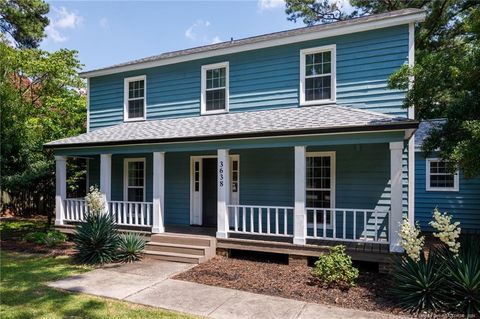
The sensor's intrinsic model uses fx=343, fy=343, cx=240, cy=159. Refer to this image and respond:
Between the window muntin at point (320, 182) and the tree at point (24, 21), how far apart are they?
67.1ft

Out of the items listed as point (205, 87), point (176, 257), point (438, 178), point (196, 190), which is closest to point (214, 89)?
point (205, 87)

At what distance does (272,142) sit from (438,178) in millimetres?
7201

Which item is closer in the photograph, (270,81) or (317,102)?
(317,102)

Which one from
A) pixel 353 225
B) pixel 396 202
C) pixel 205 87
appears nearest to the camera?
pixel 396 202

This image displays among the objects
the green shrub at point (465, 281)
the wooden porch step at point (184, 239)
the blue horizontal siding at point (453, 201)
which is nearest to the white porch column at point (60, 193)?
the wooden porch step at point (184, 239)

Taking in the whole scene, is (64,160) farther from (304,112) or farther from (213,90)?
(304,112)

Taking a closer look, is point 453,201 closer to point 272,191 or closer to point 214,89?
point 272,191

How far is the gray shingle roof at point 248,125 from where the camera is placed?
7539 mm

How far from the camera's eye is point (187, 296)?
6047 millimetres

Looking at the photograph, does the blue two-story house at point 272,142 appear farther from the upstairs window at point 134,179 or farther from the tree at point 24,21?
the tree at point 24,21

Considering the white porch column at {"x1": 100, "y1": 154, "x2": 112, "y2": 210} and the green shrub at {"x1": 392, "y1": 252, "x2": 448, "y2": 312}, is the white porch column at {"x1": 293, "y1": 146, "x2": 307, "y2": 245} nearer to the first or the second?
the green shrub at {"x1": 392, "y1": 252, "x2": 448, "y2": 312}

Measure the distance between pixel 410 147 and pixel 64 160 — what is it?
10.6m

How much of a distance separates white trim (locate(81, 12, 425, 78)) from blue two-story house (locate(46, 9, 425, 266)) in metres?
0.03

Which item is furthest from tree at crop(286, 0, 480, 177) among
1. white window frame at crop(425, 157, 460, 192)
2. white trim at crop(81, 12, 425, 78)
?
white window frame at crop(425, 157, 460, 192)
